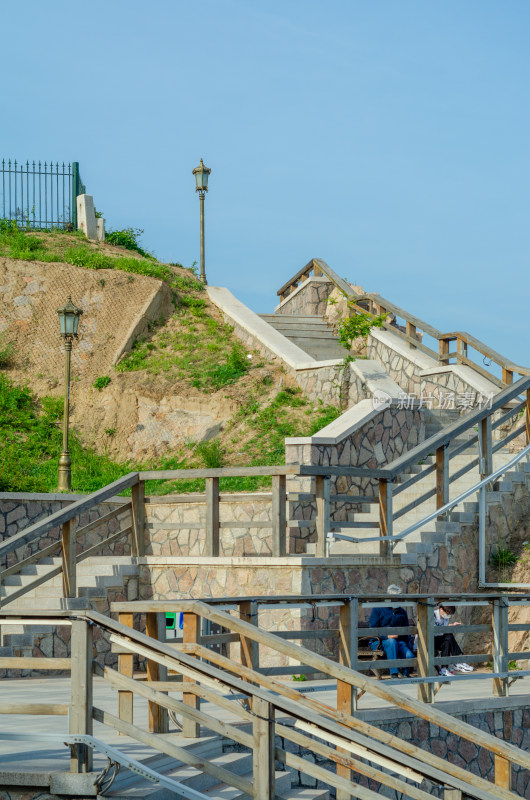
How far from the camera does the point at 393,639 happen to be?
10680 mm

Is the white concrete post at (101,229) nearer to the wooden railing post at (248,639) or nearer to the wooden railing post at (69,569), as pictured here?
the wooden railing post at (69,569)

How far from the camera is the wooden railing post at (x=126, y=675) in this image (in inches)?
253

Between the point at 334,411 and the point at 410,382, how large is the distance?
314cm

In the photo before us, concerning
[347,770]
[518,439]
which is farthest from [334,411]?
[347,770]

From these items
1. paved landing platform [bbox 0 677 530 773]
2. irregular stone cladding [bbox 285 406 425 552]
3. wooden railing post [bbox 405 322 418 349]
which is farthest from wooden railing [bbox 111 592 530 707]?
wooden railing post [bbox 405 322 418 349]

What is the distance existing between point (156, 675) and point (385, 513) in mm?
5522

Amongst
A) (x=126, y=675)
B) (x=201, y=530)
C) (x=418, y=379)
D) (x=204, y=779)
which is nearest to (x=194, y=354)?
(x=418, y=379)

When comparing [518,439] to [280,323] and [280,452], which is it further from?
[280,323]

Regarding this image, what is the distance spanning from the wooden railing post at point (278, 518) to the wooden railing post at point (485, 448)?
343cm

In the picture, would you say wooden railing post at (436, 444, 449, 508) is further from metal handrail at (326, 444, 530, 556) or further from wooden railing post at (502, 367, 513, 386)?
wooden railing post at (502, 367, 513, 386)

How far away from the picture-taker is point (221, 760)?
6652 millimetres

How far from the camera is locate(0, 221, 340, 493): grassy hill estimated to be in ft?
58.6

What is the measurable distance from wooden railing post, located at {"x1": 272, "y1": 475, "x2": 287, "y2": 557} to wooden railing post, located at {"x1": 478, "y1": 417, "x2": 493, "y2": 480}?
3.43 m

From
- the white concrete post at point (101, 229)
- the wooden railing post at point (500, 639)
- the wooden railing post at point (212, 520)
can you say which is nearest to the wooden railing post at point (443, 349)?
the wooden railing post at point (212, 520)
